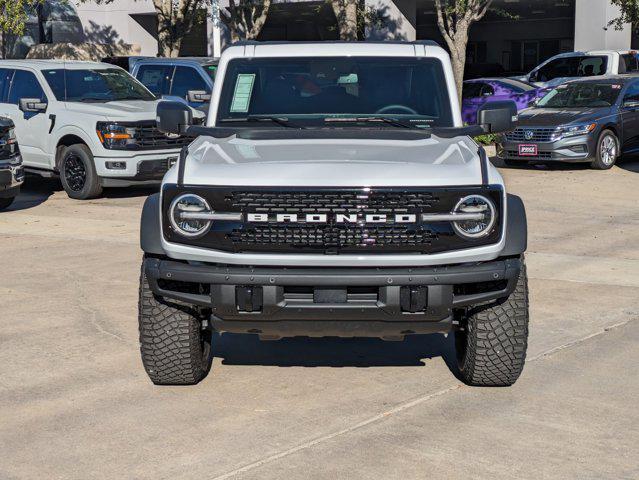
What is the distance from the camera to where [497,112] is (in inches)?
269

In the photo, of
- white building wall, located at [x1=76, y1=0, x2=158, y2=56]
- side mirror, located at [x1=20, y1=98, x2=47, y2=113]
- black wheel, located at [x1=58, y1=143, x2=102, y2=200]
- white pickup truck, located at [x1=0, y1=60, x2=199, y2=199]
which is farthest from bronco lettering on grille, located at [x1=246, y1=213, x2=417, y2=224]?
white building wall, located at [x1=76, y1=0, x2=158, y2=56]

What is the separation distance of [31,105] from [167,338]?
10.2m

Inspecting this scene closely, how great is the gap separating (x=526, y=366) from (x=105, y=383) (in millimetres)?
2518

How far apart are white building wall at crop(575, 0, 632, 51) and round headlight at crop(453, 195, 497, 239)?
29917mm

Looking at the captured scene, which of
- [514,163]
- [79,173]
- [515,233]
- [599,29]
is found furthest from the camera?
[599,29]

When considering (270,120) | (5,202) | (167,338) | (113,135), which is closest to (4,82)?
(113,135)

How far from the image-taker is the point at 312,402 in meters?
6.11

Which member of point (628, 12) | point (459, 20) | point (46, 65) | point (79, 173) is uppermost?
point (628, 12)

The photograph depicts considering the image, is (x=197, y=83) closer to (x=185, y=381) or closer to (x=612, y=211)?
(x=612, y=211)

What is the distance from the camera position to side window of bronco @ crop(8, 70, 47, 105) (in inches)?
640

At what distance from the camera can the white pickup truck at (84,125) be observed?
15359mm

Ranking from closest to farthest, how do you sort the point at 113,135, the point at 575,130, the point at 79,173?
the point at 113,135, the point at 79,173, the point at 575,130

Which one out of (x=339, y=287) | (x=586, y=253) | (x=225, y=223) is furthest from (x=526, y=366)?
(x=586, y=253)

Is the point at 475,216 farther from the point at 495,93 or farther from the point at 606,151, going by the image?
the point at 495,93
